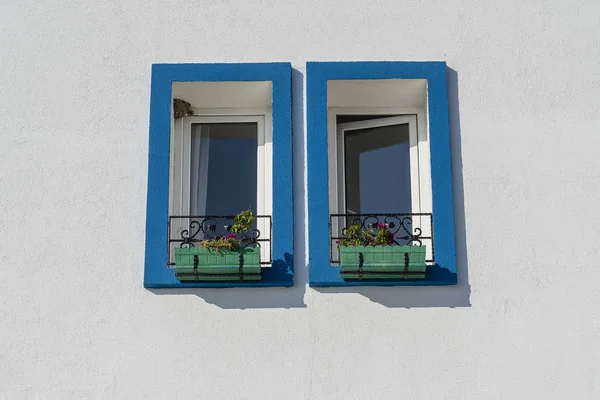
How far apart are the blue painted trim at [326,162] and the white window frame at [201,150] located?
41 cm

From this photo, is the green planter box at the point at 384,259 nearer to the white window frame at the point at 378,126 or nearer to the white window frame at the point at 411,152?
the white window frame at the point at 411,152

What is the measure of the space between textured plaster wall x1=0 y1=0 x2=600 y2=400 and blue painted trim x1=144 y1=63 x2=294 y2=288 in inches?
3.1

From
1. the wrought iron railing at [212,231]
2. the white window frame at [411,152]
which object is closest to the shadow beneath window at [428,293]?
the white window frame at [411,152]

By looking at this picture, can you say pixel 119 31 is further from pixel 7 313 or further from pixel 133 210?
pixel 7 313

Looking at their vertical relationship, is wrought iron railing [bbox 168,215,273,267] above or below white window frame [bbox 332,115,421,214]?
below

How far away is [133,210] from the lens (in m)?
7.52

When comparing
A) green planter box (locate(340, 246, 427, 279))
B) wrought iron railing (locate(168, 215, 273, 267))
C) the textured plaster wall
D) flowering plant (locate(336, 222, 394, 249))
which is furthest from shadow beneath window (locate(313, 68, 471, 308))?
wrought iron railing (locate(168, 215, 273, 267))

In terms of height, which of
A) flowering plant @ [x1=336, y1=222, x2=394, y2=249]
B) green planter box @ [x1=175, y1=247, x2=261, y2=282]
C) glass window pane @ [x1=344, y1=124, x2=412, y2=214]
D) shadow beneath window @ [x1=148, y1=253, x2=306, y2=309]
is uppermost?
glass window pane @ [x1=344, y1=124, x2=412, y2=214]

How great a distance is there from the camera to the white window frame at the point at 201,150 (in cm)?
783

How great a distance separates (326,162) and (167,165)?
40.4 inches

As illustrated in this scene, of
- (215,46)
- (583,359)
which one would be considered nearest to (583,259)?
(583,359)

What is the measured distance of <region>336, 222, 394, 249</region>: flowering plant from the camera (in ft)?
23.9

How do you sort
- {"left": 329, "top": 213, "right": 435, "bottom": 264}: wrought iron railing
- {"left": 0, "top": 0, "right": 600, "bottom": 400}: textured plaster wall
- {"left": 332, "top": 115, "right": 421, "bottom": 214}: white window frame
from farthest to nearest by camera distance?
1. {"left": 332, "top": 115, "right": 421, "bottom": 214}: white window frame
2. {"left": 329, "top": 213, "right": 435, "bottom": 264}: wrought iron railing
3. {"left": 0, "top": 0, "right": 600, "bottom": 400}: textured plaster wall

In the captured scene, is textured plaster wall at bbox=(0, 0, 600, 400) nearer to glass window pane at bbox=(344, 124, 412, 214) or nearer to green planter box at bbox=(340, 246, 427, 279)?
green planter box at bbox=(340, 246, 427, 279)
